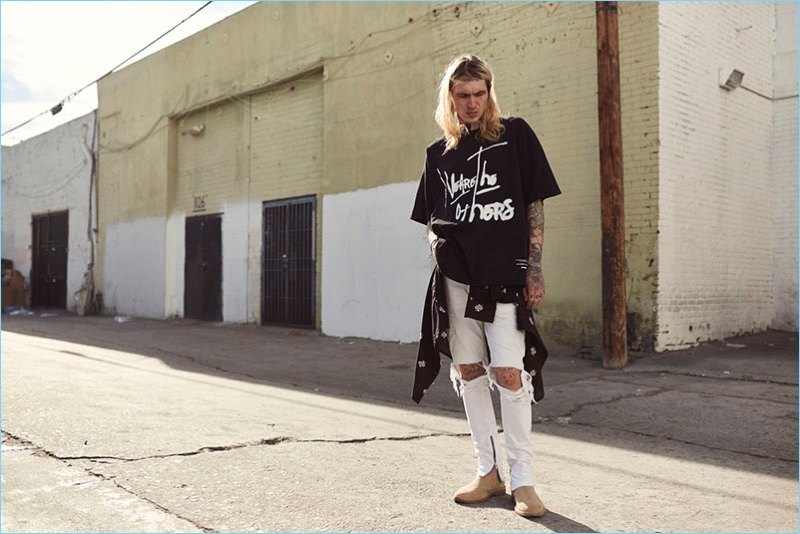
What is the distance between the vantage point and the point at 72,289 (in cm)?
1942

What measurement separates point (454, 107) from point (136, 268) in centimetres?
1524

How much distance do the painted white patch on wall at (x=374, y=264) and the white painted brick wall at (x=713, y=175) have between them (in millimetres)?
3458

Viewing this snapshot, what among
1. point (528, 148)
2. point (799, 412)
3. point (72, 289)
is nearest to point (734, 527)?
point (528, 148)

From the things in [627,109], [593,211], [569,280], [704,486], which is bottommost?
[704,486]

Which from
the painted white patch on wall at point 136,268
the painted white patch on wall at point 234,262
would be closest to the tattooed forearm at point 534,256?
the painted white patch on wall at point 234,262

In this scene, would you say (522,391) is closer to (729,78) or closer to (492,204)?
(492,204)

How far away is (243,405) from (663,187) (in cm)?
544

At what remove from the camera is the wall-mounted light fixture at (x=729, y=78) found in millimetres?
9258

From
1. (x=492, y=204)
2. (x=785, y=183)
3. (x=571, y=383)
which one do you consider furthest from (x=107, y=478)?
(x=785, y=183)

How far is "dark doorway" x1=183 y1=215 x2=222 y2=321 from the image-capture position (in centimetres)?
1461

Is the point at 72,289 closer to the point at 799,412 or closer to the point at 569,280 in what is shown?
the point at 569,280

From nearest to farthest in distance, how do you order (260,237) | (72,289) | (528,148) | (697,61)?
(528,148), (697,61), (260,237), (72,289)

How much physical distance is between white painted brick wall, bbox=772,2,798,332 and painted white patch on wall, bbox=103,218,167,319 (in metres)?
12.0

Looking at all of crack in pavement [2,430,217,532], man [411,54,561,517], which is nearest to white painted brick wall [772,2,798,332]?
man [411,54,561,517]
